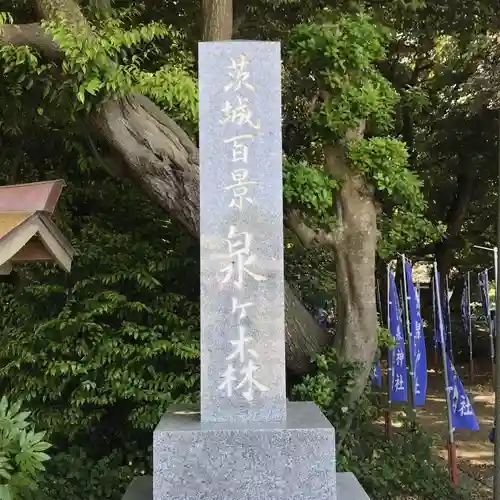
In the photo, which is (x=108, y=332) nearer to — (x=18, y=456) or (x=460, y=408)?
(x=18, y=456)

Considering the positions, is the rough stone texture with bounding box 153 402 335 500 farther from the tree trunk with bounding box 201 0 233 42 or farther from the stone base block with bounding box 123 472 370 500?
the tree trunk with bounding box 201 0 233 42

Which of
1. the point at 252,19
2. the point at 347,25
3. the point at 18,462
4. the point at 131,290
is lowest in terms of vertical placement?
the point at 18,462

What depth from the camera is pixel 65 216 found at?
689 cm

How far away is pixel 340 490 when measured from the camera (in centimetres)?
391

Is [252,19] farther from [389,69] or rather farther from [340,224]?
[389,69]

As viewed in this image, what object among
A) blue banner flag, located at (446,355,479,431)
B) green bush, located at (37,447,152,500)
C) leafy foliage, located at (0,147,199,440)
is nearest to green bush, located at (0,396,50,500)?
leafy foliage, located at (0,147,199,440)

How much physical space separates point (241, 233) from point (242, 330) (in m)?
0.58

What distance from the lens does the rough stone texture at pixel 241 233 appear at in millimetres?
3688

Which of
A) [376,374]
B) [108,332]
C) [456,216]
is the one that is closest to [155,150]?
[108,332]

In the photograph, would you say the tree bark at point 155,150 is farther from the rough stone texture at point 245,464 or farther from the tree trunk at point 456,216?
the tree trunk at point 456,216

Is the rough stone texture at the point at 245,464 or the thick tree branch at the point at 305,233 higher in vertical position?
the thick tree branch at the point at 305,233

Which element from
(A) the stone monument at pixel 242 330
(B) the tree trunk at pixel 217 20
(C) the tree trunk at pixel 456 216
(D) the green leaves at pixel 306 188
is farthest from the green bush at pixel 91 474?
(C) the tree trunk at pixel 456 216

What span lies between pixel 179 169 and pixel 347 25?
77.1 inches

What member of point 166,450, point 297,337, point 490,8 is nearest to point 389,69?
point 490,8
